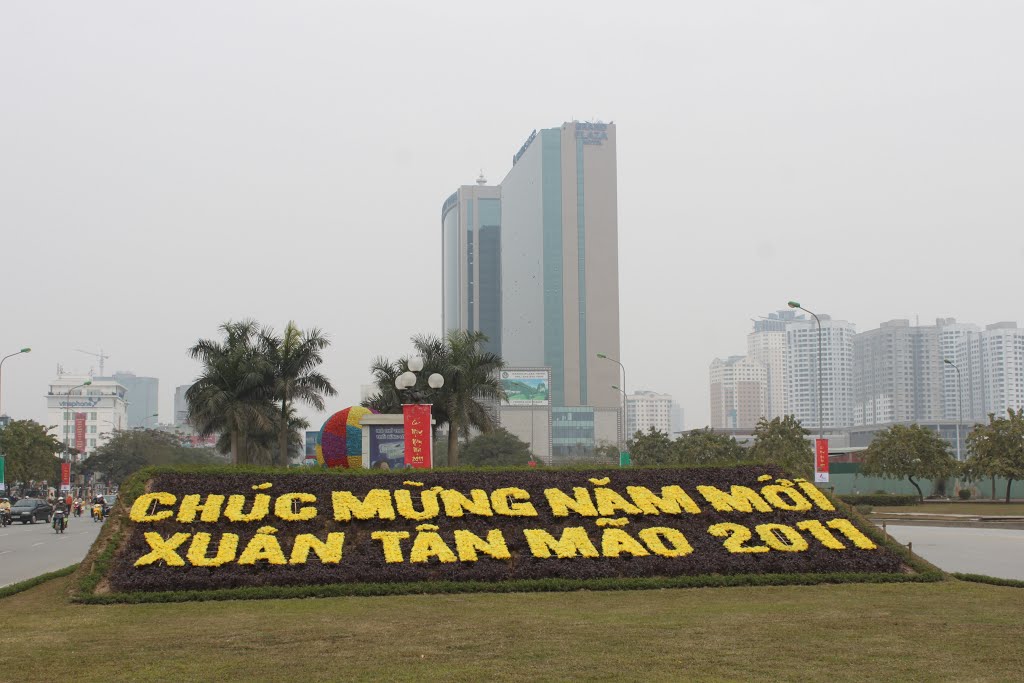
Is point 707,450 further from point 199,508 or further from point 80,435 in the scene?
point 80,435

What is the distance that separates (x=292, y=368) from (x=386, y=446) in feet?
61.9

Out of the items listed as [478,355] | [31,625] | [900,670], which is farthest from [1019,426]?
[31,625]

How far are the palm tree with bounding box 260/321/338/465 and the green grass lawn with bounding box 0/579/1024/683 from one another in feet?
99.6

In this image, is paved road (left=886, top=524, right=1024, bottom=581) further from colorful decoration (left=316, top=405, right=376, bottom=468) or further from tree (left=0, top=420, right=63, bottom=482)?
tree (left=0, top=420, right=63, bottom=482)

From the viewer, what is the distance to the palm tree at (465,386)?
134ft

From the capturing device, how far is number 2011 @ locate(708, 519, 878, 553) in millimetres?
20344

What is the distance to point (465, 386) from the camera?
41125 mm

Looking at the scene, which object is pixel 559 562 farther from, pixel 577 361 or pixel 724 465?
pixel 577 361

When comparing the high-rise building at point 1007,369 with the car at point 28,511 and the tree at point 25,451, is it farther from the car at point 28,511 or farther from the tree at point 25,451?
the car at point 28,511

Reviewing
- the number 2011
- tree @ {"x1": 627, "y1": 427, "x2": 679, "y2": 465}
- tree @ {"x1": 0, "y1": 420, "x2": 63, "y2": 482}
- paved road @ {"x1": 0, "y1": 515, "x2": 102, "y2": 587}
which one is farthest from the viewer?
tree @ {"x1": 0, "y1": 420, "x2": 63, "y2": 482}

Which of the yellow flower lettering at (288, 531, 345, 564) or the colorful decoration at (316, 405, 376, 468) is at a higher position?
the colorful decoration at (316, 405, 376, 468)

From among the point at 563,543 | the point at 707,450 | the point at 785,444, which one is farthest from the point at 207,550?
the point at 707,450

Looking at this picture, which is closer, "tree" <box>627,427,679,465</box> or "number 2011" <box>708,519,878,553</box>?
"number 2011" <box>708,519,878,553</box>

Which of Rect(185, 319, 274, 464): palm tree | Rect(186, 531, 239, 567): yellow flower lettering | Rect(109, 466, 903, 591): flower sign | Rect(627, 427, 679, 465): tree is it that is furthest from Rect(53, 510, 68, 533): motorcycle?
Rect(627, 427, 679, 465): tree
